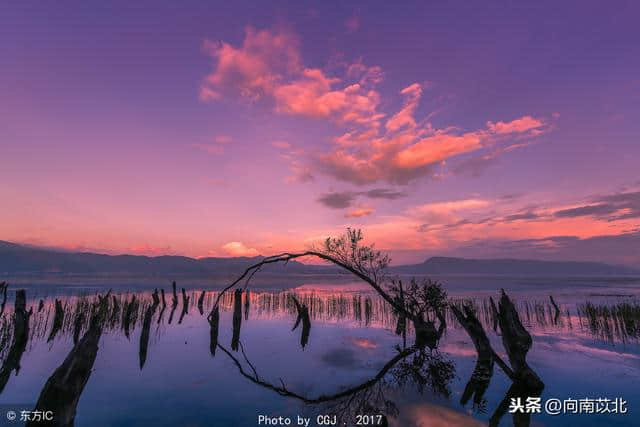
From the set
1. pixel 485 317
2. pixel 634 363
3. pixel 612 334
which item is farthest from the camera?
pixel 485 317

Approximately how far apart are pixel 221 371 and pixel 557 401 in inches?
635

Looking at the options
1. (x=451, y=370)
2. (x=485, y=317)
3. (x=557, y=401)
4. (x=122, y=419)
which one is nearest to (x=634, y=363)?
(x=557, y=401)

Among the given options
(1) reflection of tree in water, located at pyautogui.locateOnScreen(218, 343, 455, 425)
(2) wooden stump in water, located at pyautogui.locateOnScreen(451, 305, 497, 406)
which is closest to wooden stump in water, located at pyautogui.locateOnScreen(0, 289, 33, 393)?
(1) reflection of tree in water, located at pyautogui.locateOnScreen(218, 343, 455, 425)

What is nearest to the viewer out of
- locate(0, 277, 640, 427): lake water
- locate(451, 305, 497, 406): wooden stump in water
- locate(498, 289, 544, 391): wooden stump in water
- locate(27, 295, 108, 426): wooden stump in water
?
locate(27, 295, 108, 426): wooden stump in water

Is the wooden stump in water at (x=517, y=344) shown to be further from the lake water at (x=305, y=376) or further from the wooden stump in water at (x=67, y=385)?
the wooden stump in water at (x=67, y=385)

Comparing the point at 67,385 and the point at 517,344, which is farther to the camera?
the point at 517,344

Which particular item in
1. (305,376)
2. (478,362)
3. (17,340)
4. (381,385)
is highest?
(17,340)

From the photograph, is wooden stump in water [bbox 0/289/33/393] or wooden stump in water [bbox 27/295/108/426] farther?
wooden stump in water [bbox 0/289/33/393]

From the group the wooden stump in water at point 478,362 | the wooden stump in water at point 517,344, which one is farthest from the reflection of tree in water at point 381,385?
the wooden stump in water at point 517,344

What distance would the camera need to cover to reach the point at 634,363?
1788 cm

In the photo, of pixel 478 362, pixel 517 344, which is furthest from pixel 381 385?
pixel 478 362

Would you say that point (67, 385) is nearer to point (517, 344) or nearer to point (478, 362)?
point (517, 344)

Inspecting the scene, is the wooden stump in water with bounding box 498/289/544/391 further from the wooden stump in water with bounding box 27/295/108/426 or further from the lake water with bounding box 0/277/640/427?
the wooden stump in water with bounding box 27/295/108/426

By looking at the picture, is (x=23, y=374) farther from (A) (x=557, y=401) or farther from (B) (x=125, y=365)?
(A) (x=557, y=401)
